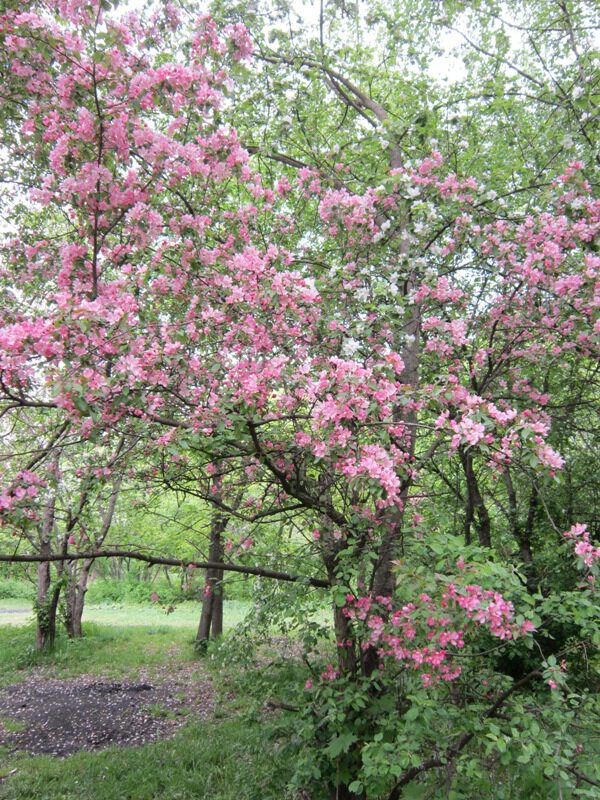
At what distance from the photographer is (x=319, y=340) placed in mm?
3951

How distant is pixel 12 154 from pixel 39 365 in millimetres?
3033

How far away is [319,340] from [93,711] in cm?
664

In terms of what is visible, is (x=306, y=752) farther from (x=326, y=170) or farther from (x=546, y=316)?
(x=326, y=170)

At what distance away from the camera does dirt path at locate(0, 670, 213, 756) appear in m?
6.46

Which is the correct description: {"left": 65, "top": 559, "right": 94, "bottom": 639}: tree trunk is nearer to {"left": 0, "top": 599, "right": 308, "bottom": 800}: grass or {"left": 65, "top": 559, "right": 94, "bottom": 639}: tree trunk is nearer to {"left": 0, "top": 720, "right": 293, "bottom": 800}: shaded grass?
{"left": 0, "top": 599, "right": 308, "bottom": 800}: grass

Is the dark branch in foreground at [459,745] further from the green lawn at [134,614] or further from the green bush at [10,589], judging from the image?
the green bush at [10,589]

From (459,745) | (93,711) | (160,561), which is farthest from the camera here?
(93,711)

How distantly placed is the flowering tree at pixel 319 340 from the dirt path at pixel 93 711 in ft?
13.2

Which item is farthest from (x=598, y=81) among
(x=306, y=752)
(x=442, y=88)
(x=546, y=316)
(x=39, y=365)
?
(x=306, y=752)

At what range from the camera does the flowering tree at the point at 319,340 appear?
276cm

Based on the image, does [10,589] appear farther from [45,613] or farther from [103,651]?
[45,613]

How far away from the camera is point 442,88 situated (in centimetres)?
674

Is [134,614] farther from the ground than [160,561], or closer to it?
closer to it

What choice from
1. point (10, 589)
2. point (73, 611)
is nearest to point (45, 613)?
point (73, 611)
